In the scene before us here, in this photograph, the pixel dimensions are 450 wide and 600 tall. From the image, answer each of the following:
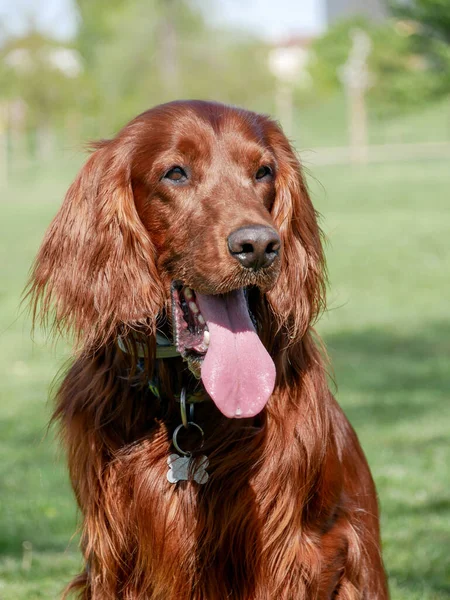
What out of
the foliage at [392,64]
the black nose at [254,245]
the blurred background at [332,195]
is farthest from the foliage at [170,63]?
the black nose at [254,245]

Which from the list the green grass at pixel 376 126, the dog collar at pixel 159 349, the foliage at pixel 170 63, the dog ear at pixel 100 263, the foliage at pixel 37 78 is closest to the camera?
the dog ear at pixel 100 263

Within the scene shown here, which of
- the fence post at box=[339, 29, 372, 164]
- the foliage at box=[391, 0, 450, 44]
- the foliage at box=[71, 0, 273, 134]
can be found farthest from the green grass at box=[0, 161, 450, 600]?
the foliage at box=[71, 0, 273, 134]

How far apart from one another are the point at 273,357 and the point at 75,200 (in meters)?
0.86

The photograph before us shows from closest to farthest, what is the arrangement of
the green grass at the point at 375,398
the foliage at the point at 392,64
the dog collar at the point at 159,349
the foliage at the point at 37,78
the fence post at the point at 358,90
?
the dog collar at the point at 159,349
the green grass at the point at 375,398
the foliage at the point at 392,64
the foliage at the point at 37,78
the fence post at the point at 358,90

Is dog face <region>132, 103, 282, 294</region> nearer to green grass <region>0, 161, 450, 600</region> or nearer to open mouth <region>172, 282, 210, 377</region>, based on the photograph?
open mouth <region>172, 282, 210, 377</region>

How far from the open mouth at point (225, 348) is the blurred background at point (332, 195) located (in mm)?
632

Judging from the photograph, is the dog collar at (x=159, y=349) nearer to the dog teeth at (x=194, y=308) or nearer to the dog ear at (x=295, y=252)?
the dog teeth at (x=194, y=308)

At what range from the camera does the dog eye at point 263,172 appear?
3404 millimetres

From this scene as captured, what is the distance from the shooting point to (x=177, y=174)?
10.8 ft

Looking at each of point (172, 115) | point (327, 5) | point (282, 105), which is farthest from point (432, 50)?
point (327, 5)

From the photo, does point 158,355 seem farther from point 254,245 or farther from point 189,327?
point 254,245

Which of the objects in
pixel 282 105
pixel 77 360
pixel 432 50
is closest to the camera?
pixel 77 360

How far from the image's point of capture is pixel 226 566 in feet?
10.8

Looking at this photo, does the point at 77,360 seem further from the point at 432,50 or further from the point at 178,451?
the point at 432,50
